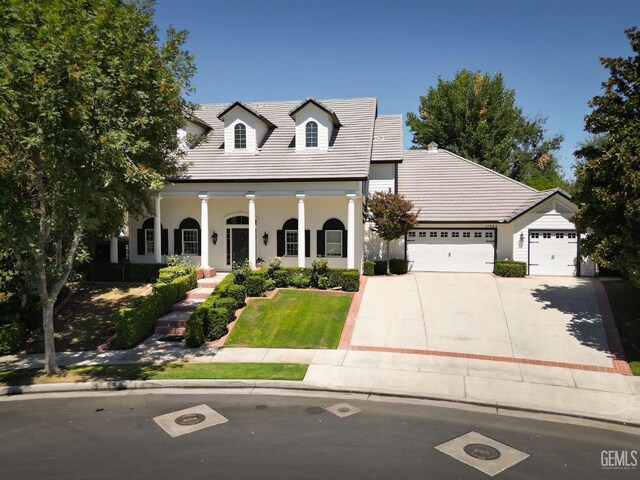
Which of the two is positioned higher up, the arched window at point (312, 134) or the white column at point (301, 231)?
the arched window at point (312, 134)

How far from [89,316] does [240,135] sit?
11324 millimetres

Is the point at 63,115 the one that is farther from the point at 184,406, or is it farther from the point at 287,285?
the point at 287,285

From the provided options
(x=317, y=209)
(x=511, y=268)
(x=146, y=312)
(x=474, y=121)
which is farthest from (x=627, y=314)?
(x=474, y=121)

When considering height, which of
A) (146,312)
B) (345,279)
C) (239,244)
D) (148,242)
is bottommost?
(146,312)

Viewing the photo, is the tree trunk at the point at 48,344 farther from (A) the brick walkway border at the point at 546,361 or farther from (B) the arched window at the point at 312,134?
(B) the arched window at the point at 312,134

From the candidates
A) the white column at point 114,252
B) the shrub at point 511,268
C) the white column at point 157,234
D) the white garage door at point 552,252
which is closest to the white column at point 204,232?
the white column at point 157,234

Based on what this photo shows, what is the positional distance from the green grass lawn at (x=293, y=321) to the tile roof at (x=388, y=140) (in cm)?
959

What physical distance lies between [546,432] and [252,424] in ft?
19.2

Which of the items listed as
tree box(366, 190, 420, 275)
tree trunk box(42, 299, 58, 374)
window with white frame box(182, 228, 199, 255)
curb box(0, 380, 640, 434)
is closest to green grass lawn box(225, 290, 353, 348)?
curb box(0, 380, 640, 434)

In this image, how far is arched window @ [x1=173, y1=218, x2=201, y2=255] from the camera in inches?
923

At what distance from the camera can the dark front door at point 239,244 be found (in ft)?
76.4

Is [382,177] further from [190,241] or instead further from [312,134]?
[190,241]

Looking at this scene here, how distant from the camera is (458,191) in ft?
81.6

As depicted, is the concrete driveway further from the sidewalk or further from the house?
the house
